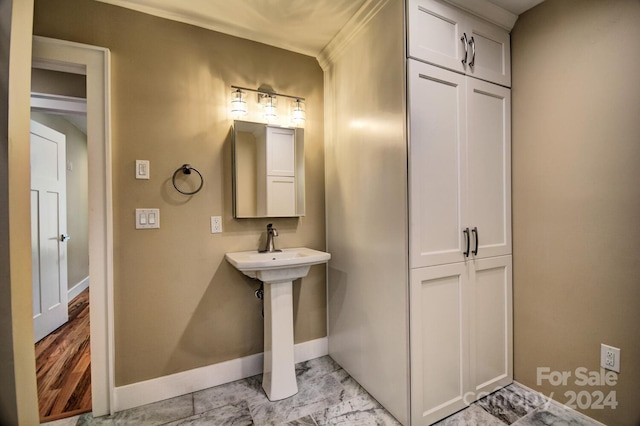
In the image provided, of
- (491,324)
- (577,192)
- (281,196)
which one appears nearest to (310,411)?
(491,324)

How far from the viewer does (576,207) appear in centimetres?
162

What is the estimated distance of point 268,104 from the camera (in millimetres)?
2125

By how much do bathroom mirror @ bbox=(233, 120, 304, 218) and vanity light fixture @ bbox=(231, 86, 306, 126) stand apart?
0.07 m

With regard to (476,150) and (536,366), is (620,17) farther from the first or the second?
(536,366)

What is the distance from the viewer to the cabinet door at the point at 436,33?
155 centimetres

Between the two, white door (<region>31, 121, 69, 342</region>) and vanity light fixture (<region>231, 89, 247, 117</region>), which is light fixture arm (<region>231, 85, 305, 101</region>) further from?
white door (<region>31, 121, 69, 342</region>)

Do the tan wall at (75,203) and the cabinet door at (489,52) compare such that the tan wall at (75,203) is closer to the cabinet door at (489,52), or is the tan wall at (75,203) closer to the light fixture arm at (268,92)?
the light fixture arm at (268,92)

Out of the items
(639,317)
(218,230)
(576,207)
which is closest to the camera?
(639,317)

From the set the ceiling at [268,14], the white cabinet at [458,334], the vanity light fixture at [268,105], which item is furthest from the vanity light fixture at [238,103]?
the white cabinet at [458,334]

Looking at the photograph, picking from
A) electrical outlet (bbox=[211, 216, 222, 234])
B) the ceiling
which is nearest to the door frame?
the ceiling

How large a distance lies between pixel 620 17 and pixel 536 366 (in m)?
1.98

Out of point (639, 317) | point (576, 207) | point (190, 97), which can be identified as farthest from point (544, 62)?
point (190, 97)

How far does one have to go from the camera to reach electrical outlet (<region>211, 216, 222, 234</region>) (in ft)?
6.58

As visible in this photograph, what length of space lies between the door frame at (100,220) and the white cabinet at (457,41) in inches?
69.5
